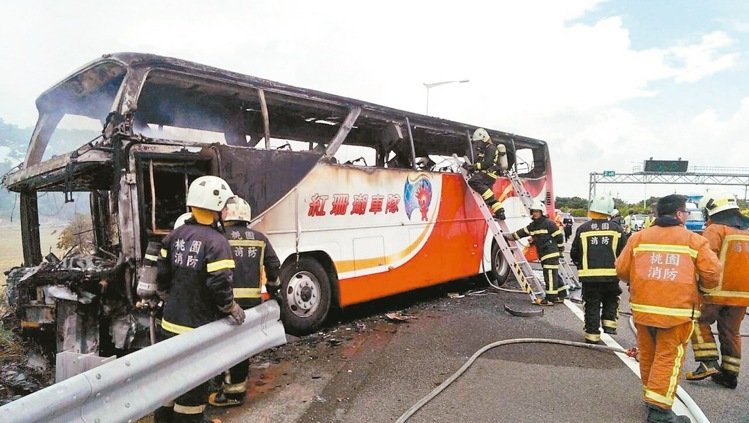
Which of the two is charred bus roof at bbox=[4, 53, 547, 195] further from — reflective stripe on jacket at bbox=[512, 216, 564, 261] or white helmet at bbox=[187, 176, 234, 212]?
reflective stripe on jacket at bbox=[512, 216, 564, 261]

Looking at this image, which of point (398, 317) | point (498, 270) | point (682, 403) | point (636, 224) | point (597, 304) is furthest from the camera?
point (636, 224)

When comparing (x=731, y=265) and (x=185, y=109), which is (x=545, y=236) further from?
(x=185, y=109)

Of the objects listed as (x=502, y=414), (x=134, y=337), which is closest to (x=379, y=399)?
(x=502, y=414)

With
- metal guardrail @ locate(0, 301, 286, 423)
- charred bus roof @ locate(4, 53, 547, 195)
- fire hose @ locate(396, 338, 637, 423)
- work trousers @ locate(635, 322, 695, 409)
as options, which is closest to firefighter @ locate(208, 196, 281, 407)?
metal guardrail @ locate(0, 301, 286, 423)

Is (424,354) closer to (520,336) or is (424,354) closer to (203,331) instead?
(520,336)

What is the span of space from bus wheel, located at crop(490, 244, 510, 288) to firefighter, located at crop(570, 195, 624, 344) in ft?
13.1

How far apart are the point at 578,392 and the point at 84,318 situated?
4.06m

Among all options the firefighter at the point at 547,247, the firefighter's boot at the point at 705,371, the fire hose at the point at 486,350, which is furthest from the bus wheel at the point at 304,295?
the firefighter's boot at the point at 705,371

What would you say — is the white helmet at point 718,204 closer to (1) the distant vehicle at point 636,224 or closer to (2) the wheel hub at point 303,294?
(2) the wheel hub at point 303,294

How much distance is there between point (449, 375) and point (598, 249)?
2174 mm

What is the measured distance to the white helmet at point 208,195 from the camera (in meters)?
3.34

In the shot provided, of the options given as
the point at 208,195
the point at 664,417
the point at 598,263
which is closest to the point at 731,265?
the point at 598,263

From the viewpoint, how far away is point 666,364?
11.4 feet

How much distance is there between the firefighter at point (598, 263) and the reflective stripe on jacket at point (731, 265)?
1.00 metres
